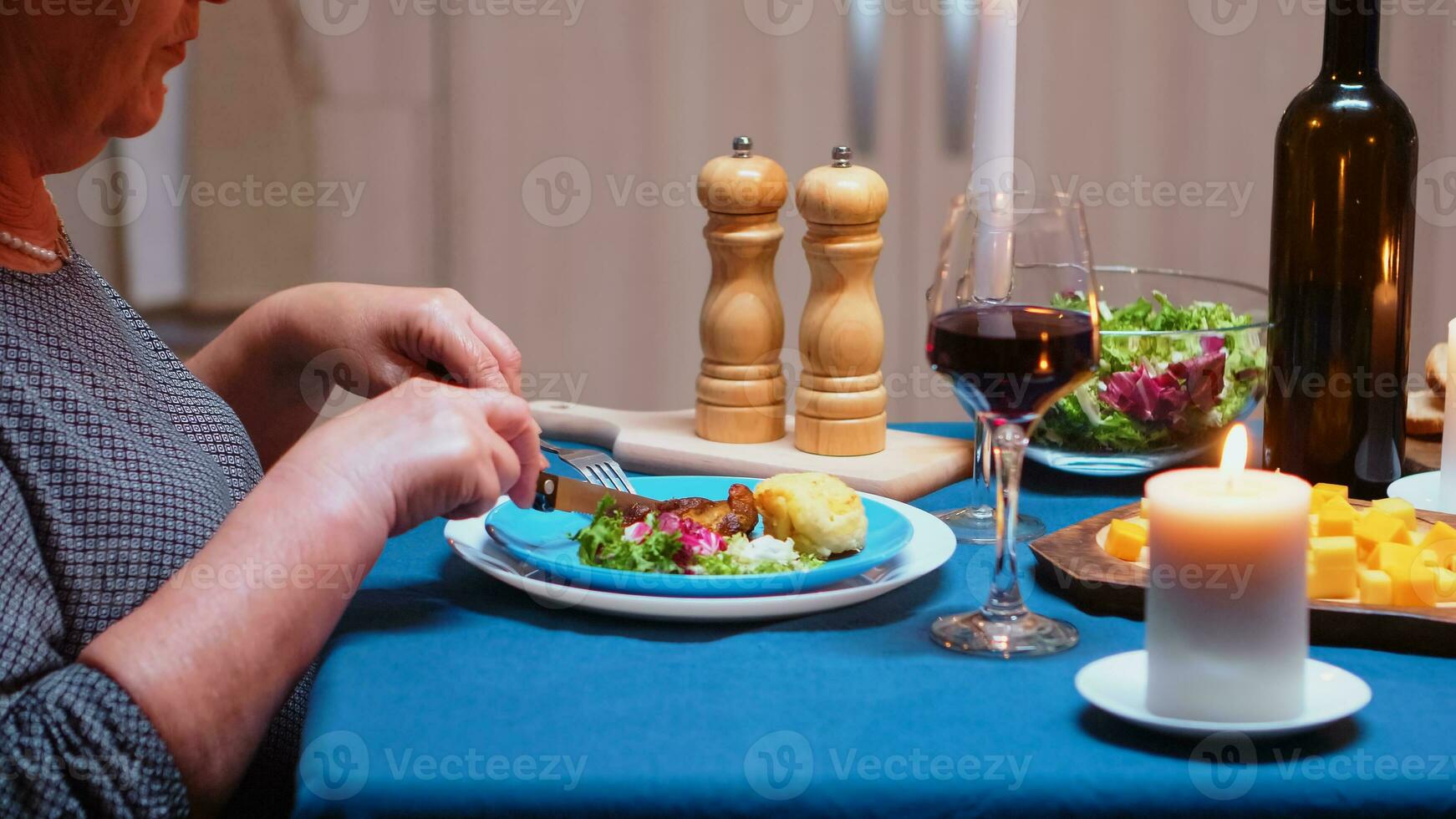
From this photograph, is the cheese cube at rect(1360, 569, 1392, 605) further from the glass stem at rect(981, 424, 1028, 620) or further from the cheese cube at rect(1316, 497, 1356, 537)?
the glass stem at rect(981, 424, 1028, 620)

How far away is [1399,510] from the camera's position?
3.13ft

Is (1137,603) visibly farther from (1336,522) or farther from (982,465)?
(982,465)

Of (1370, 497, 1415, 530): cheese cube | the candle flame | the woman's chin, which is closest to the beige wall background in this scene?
the woman's chin

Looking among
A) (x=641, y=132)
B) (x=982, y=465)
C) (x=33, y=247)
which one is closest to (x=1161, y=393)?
(x=982, y=465)

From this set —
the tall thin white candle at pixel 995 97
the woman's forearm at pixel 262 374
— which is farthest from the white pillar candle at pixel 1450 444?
the woman's forearm at pixel 262 374

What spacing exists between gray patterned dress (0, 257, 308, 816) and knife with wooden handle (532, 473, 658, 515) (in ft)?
0.72

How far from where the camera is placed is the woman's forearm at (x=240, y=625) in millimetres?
756

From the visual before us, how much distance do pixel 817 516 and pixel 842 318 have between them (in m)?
0.48

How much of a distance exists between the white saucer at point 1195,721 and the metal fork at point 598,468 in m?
0.48

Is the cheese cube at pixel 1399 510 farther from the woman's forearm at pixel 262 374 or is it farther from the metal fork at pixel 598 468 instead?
the woman's forearm at pixel 262 374

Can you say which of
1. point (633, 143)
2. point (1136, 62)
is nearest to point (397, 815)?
point (633, 143)

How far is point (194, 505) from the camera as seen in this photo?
0.94 meters

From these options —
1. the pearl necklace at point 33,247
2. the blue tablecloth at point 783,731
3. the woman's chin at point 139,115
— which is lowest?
the blue tablecloth at point 783,731

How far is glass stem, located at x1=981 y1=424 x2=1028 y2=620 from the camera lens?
834mm
